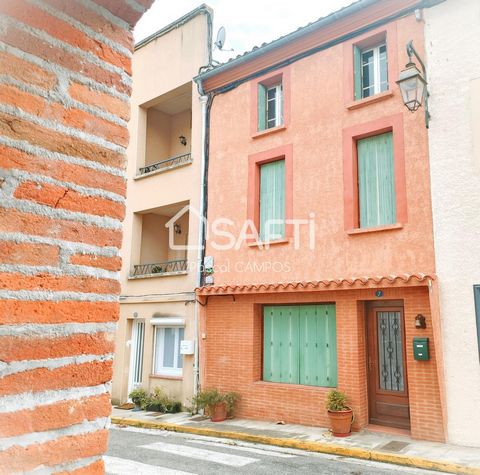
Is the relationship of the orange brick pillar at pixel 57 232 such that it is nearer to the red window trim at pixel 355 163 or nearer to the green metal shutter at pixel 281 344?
the red window trim at pixel 355 163

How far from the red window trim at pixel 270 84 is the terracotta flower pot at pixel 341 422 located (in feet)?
21.9

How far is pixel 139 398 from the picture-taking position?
43.2 ft

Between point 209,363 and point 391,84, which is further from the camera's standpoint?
point 209,363

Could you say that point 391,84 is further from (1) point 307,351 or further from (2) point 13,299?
(2) point 13,299

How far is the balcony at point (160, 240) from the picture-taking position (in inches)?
580

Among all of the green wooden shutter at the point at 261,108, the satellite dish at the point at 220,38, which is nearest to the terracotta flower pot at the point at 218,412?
the green wooden shutter at the point at 261,108

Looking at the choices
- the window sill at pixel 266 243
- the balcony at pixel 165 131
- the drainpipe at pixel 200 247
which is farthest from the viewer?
the balcony at pixel 165 131

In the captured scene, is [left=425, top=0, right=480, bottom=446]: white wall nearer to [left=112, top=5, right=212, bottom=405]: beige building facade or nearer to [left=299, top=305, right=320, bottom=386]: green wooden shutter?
[left=299, top=305, right=320, bottom=386]: green wooden shutter

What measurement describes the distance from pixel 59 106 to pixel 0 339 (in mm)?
829

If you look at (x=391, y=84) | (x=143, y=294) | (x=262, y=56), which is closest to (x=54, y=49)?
(x=391, y=84)

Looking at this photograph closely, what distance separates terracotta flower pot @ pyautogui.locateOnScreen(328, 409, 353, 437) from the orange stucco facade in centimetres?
39

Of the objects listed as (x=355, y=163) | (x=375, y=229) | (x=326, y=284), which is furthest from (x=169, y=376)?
(x=355, y=163)

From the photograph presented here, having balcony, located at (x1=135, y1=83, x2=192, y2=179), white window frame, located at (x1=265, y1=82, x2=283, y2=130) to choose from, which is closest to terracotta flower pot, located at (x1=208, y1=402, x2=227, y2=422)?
white window frame, located at (x1=265, y1=82, x2=283, y2=130)

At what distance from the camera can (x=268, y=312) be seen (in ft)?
38.1
